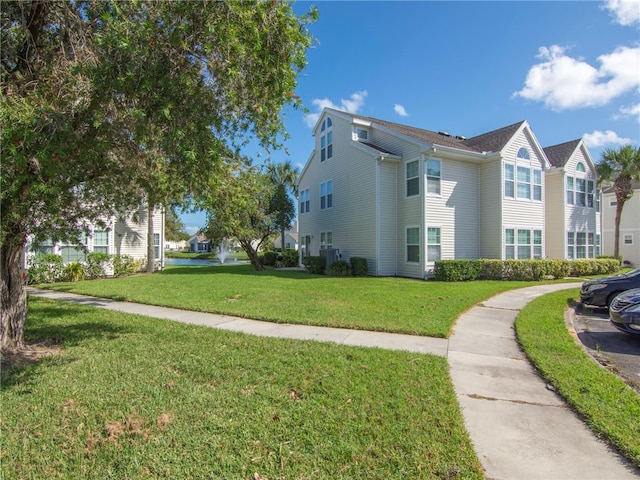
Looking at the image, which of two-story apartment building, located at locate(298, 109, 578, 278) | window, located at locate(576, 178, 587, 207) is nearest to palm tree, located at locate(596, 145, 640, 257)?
window, located at locate(576, 178, 587, 207)

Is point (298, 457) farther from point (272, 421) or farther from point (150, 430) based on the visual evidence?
point (150, 430)

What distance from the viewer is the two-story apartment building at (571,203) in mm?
19953

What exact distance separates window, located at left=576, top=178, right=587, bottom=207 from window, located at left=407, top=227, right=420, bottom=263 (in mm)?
11613

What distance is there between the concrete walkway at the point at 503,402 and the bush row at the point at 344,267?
31.5 feet

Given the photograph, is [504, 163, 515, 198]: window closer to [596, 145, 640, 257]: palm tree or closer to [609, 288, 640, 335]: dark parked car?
[596, 145, 640, 257]: palm tree

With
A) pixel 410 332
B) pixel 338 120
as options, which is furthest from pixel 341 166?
pixel 410 332

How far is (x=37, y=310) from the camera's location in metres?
8.45

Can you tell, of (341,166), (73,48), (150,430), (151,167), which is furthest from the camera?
(341,166)

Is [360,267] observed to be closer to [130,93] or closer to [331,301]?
[331,301]

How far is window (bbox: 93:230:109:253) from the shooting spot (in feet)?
59.9

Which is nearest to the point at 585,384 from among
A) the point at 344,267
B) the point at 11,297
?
the point at 11,297

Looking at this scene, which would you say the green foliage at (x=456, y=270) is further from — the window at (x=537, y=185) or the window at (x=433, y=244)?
the window at (x=537, y=185)

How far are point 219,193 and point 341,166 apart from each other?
15722mm

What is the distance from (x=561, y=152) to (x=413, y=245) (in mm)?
12188
